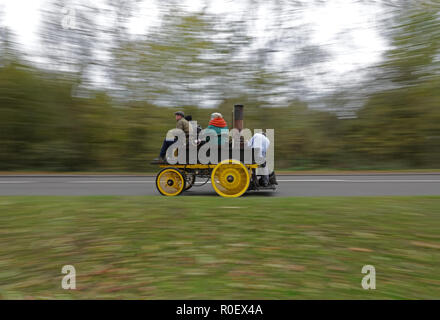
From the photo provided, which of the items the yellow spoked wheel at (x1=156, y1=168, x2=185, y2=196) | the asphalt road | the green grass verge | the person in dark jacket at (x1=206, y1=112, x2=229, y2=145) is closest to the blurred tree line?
the asphalt road

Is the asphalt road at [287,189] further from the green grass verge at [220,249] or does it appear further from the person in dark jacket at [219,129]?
the green grass verge at [220,249]

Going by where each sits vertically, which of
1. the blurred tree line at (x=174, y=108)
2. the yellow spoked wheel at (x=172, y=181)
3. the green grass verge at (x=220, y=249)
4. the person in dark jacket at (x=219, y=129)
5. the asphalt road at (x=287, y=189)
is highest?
the blurred tree line at (x=174, y=108)

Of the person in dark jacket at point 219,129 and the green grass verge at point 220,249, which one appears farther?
the person in dark jacket at point 219,129

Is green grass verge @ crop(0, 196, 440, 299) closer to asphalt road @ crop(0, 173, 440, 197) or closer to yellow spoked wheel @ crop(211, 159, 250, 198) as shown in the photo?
yellow spoked wheel @ crop(211, 159, 250, 198)

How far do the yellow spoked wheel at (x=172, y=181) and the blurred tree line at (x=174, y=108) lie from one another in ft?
25.4

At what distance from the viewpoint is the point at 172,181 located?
807 cm

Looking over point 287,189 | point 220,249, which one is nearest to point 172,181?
point 287,189

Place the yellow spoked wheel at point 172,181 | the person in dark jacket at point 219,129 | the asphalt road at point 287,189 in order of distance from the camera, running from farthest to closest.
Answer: the asphalt road at point 287,189 → the yellow spoked wheel at point 172,181 → the person in dark jacket at point 219,129

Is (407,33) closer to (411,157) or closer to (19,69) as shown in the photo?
(411,157)

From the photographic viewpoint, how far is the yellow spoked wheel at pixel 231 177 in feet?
25.3

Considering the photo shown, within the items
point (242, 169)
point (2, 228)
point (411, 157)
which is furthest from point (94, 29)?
point (411, 157)

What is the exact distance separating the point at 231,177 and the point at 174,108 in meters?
9.07

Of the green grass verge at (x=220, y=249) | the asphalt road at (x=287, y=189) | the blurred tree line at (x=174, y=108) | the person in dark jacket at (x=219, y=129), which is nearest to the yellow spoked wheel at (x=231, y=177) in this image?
the person in dark jacket at (x=219, y=129)

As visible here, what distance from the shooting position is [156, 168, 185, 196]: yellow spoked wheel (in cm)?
803
